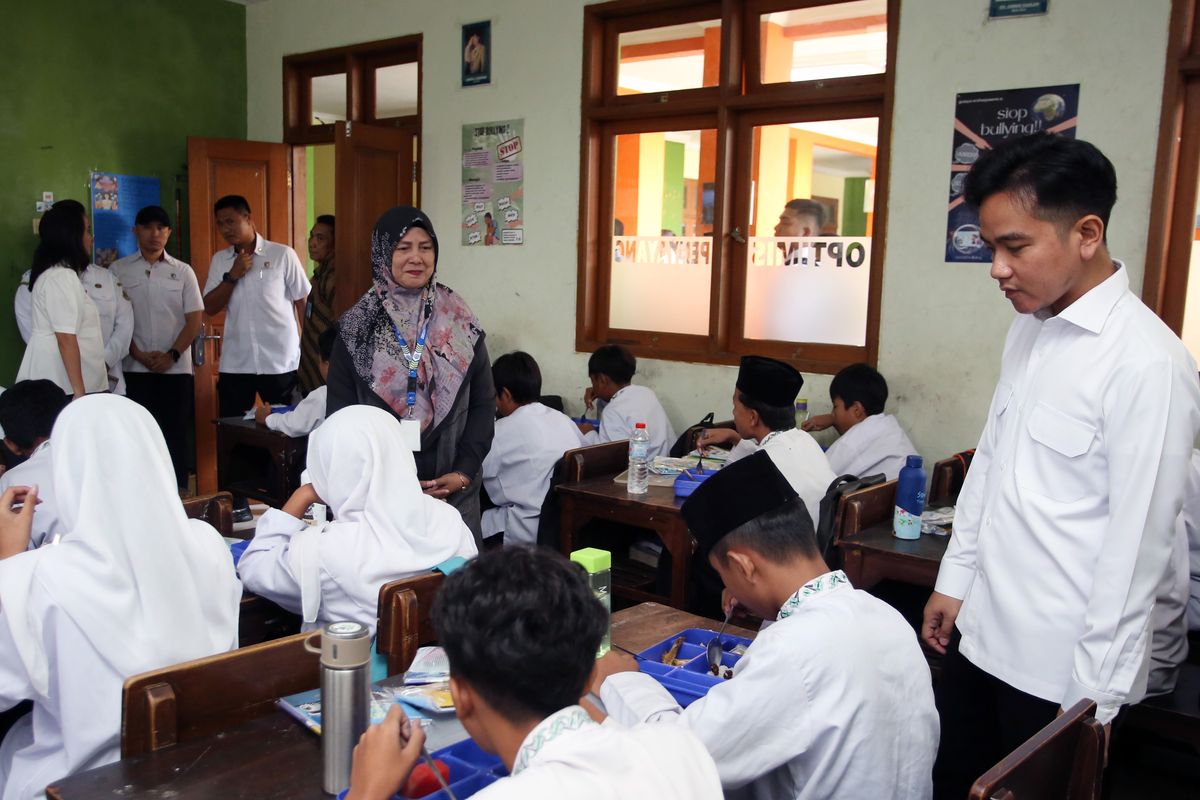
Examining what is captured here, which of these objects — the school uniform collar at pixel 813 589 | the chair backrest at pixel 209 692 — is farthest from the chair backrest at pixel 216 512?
the school uniform collar at pixel 813 589

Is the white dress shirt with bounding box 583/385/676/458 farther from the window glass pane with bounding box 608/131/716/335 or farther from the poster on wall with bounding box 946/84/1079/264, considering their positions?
the poster on wall with bounding box 946/84/1079/264

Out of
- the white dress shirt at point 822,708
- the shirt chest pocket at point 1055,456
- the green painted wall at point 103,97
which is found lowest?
the white dress shirt at point 822,708

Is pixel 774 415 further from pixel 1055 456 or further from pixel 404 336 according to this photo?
pixel 1055 456

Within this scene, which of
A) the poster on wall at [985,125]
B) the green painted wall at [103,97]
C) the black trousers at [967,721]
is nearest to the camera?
the black trousers at [967,721]

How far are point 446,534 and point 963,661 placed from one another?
1132mm

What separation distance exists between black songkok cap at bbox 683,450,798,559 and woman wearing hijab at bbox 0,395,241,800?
917mm

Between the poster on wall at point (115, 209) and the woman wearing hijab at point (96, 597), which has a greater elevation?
the poster on wall at point (115, 209)

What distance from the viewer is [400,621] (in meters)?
1.87

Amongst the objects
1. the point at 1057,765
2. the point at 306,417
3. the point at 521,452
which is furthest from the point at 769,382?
the point at 1057,765

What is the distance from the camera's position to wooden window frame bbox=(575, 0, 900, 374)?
13.7 feet

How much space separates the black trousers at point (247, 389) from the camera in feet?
18.6

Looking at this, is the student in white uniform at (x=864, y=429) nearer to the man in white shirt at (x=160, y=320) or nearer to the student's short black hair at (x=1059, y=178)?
the student's short black hair at (x=1059, y=178)

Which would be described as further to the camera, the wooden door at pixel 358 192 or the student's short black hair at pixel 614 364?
the wooden door at pixel 358 192

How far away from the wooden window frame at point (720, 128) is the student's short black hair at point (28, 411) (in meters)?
2.70
